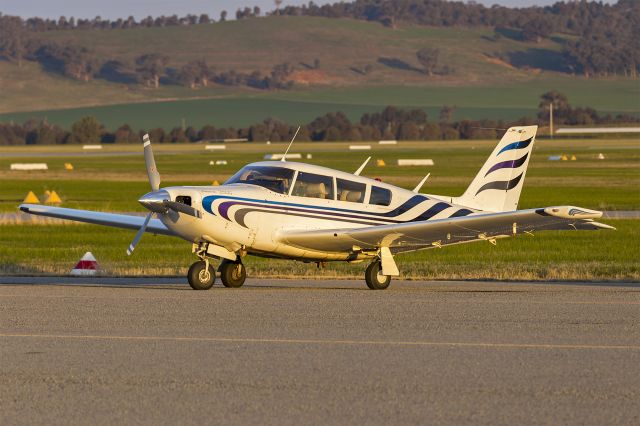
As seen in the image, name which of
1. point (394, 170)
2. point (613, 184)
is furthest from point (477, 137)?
point (613, 184)

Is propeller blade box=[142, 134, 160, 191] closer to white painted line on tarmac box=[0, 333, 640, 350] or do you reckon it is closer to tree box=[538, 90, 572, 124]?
white painted line on tarmac box=[0, 333, 640, 350]

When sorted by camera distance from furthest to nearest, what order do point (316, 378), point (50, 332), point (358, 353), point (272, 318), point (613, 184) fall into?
1. point (613, 184)
2. point (272, 318)
3. point (50, 332)
4. point (358, 353)
5. point (316, 378)

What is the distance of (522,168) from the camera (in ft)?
70.4

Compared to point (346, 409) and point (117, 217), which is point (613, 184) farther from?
point (346, 409)

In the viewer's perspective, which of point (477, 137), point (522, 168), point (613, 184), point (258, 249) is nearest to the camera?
point (258, 249)

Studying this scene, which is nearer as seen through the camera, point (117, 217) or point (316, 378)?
point (316, 378)

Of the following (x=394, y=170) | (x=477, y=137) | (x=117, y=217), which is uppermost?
(x=117, y=217)

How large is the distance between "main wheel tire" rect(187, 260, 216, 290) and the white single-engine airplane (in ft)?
0.05

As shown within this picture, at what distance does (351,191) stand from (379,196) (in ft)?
1.69

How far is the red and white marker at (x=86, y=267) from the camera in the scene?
22.7 metres

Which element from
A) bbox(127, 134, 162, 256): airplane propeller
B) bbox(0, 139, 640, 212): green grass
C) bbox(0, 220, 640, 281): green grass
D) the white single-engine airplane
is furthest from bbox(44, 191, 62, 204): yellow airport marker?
the white single-engine airplane

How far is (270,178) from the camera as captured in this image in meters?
19.5

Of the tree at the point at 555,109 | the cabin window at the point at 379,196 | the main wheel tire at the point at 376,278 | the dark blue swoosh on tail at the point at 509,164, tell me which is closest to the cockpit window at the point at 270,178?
the cabin window at the point at 379,196

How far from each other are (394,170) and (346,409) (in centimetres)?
7309
